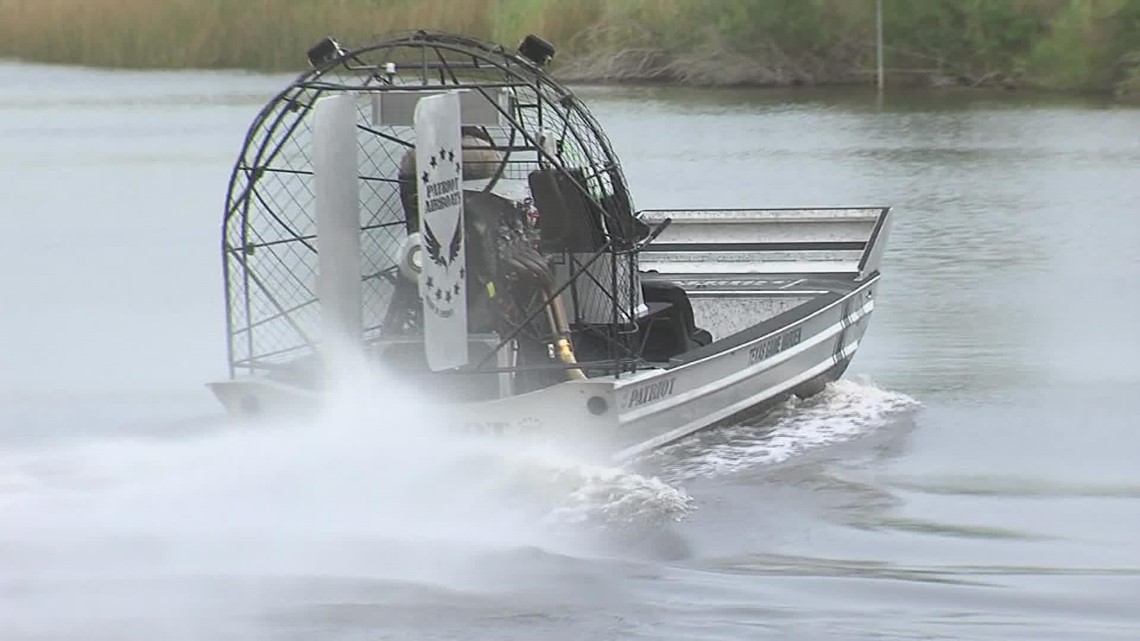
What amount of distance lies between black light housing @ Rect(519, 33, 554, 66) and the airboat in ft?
0.06

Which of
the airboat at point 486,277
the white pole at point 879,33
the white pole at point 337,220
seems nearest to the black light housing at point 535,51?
the airboat at point 486,277

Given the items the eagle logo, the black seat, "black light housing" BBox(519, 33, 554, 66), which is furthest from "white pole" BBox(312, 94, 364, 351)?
"black light housing" BBox(519, 33, 554, 66)

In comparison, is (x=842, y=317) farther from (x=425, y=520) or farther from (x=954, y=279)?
(x=954, y=279)

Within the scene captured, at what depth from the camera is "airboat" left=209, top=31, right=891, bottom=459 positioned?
956cm

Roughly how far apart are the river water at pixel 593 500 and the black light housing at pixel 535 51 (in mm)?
1780

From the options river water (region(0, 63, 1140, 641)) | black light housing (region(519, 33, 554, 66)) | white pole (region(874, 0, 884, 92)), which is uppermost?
A: white pole (region(874, 0, 884, 92))

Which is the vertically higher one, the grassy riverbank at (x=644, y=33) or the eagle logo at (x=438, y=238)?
the grassy riverbank at (x=644, y=33)

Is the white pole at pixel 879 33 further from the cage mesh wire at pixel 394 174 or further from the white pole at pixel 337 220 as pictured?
the white pole at pixel 337 220

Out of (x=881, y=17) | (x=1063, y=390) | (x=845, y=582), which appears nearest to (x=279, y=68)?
(x=881, y=17)

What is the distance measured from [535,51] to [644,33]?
4721cm

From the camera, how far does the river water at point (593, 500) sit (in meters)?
8.49

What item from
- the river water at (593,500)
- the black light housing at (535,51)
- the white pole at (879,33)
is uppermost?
the white pole at (879,33)

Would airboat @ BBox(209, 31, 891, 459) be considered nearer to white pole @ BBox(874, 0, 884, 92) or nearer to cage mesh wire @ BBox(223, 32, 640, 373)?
cage mesh wire @ BBox(223, 32, 640, 373)

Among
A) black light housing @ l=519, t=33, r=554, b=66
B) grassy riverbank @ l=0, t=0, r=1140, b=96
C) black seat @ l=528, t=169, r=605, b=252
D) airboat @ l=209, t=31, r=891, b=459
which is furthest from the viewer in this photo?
grassy riverbank @ l=0, t=0, r=1140, b=96
